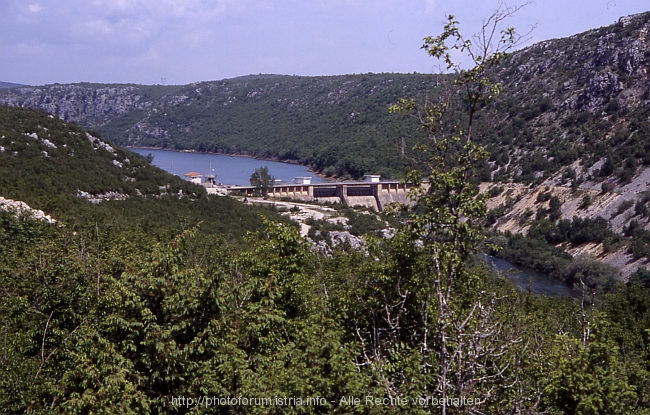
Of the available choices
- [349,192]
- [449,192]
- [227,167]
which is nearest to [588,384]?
[449,192]

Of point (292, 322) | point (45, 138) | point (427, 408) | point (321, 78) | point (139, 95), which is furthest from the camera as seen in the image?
point (139, 95)

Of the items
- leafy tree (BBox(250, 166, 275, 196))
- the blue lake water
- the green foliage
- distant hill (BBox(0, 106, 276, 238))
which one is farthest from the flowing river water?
the green foliage

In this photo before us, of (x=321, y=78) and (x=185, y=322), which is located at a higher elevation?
(x=321, y=78)

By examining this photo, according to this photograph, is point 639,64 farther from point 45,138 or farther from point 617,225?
point 45,138

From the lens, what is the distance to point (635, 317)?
19562 mm

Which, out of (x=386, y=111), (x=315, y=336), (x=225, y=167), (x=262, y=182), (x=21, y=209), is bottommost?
(x=262, y=182)

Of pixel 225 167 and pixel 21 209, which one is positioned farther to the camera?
pixel 225 167

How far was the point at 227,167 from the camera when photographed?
366 feet

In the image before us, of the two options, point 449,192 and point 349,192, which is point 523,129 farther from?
point 449,192

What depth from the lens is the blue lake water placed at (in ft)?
308

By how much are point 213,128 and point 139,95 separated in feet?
140

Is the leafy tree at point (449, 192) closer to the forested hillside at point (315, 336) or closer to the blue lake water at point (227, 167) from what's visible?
the forested hillside at point (315, 336)

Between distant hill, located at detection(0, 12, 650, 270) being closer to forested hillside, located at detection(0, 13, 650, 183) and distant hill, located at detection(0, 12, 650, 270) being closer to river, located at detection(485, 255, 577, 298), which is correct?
forested hillside, located at detection(0, 13, 650, 183)

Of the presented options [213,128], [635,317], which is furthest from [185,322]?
[213,128]
